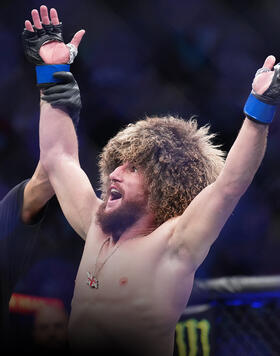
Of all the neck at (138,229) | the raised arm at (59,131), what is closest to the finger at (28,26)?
the raised arm at (59,131)

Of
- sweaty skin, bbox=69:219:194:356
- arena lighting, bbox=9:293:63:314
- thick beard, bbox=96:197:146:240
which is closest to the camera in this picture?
sweaty skin, bbox=69:219:194:356

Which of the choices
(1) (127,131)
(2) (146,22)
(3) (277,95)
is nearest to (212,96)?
(2) (146,22)

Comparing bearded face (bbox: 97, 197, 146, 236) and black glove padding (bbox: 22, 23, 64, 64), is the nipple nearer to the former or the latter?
bearded face (bbox: 97, 197, 146, 236)

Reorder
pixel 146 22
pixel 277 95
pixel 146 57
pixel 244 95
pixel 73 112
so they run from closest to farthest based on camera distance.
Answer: pixel 277 95 → pixel 73 112 → pixel 146 22 → pixel 146 57 → pixel 244 95

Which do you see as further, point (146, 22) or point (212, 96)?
point (212, 96)

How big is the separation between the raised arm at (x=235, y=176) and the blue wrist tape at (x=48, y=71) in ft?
1.80

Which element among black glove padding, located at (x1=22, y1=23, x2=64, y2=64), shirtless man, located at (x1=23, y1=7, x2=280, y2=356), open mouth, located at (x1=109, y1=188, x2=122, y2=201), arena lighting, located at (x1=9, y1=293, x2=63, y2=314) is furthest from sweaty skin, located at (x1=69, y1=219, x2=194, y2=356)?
arena lighting, located at (x1=9, y1=293, x2=63, y2=314)

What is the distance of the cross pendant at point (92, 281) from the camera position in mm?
1338

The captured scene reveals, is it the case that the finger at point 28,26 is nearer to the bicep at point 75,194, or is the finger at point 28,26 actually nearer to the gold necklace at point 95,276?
the bicep at point 75,194

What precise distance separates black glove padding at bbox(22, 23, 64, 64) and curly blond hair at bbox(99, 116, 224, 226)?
13.0 inches

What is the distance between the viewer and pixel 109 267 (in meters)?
1.33

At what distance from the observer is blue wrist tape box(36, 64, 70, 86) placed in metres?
1.48

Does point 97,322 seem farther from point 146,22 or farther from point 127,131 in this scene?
point 146,22

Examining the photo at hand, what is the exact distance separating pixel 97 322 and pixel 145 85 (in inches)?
40.4
